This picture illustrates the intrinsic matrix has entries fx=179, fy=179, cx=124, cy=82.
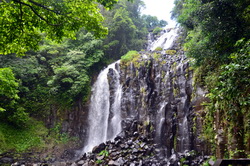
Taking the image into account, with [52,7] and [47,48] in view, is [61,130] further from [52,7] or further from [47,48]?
[52,7]

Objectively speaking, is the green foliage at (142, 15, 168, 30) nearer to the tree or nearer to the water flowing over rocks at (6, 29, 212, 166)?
the water flowing over rocks at (6, 29, 212, 166)

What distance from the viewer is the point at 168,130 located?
11.9 metres

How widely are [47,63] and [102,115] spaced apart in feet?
30.5

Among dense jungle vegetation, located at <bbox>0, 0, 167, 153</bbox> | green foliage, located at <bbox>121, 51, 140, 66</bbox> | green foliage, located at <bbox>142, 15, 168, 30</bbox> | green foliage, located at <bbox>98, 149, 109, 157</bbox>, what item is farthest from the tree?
green foliage, located at <bbox>142, 15, 168, 30</bbox>

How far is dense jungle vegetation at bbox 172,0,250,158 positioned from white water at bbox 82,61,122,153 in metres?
8.41

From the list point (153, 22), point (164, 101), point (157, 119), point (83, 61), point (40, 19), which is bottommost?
point (157, 119)

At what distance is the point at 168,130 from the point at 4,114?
532 inches

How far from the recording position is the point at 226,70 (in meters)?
7.72

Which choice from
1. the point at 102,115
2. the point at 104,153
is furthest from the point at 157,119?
the point at 102,115

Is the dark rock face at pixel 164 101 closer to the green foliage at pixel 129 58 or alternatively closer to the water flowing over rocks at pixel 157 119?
the water flowing over rocks at pixel 157 119

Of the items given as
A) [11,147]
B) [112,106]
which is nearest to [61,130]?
[11,147]

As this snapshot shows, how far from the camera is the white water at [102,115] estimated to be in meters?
16.4

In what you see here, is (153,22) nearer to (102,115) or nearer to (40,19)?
(102,115)

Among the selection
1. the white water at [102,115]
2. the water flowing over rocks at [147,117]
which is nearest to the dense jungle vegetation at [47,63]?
the white water at [102,115]
